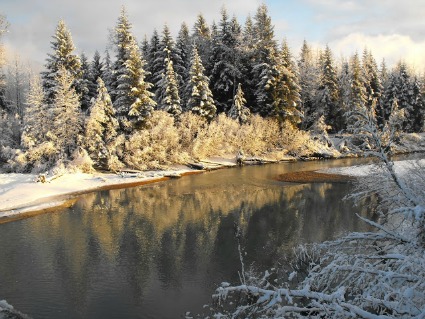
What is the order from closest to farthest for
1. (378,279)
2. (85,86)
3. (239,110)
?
(378,279)
(85,86)
(239,110)

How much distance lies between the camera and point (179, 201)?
24484 mm

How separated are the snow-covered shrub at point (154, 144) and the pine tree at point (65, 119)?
5.13 m

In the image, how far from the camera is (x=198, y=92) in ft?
138

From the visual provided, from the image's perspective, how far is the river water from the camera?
11328 millimetres

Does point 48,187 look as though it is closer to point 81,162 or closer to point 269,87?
point 81,162

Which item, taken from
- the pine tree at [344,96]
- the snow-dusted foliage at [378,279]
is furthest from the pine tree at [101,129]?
the pine tree at [344,96]

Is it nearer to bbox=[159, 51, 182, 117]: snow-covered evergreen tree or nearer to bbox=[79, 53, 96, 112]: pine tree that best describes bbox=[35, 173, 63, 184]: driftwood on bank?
bbox=[79, 53, 96, 112]: pine tree

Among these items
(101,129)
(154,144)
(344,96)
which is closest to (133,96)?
(101,129)

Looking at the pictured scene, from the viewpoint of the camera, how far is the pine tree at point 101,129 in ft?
113

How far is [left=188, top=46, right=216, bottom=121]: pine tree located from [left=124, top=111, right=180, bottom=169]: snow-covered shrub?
417 cm

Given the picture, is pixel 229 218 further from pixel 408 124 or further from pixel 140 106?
pixel 408 124

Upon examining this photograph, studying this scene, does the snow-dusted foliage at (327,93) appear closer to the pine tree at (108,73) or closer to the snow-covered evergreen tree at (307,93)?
the snow-covered evergreen tree at (307,93)

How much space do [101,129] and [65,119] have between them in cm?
337

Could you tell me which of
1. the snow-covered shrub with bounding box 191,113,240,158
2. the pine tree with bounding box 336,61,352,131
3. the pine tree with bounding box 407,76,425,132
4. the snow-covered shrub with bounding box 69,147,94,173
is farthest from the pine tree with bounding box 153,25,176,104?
the pine tree with bounding box 407,76,425,132
